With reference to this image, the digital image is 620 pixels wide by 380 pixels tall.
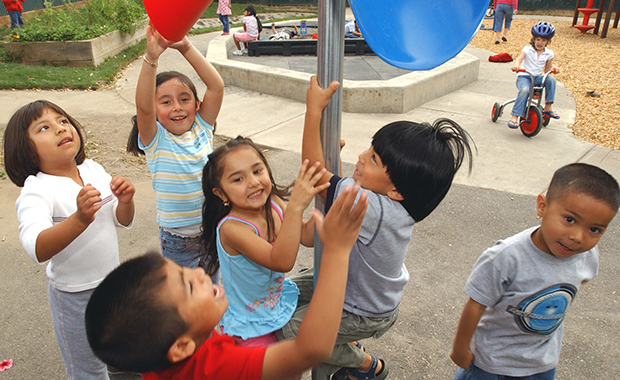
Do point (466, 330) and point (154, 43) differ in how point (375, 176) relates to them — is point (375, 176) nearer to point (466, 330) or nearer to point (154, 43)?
point (466, 330)

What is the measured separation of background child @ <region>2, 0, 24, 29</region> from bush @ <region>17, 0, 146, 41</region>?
1377 millimetres

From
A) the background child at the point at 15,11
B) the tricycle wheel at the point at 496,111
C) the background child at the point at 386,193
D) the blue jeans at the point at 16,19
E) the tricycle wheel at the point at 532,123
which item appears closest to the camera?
the background child at the point at 386,193

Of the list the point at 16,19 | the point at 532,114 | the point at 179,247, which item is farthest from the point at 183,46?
the point at 16,19

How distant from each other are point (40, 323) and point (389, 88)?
16.7 feet

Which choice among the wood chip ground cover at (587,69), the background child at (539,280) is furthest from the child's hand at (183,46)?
the wood chip ground cover at (587,69)

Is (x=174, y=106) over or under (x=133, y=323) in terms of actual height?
over

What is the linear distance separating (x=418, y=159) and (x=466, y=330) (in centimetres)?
71

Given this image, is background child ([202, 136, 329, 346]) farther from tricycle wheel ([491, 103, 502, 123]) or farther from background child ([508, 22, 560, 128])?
tricycle wheel ([491, 103, 502, 123])

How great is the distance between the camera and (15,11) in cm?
1175

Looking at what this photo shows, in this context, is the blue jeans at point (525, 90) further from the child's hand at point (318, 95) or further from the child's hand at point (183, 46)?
the child's hand at point (318, 95)

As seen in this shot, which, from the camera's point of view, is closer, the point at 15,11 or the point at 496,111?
the point at 496,111

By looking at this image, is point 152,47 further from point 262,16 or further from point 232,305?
point 262,16

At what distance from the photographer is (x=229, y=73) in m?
7.80

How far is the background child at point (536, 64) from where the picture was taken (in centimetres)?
584
